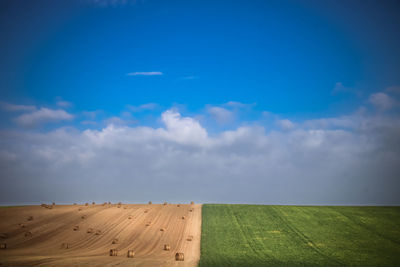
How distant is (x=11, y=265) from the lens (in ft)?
68.3

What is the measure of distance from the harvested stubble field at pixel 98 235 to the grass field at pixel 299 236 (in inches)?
126

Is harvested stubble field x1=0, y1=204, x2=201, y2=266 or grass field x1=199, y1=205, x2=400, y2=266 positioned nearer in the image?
harvested stubble field x1=0, y1=204, x2=201, y2=266

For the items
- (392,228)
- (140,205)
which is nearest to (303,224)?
(392,228)

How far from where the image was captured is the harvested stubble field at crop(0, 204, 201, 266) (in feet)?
84.0

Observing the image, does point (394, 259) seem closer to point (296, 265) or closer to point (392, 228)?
point (296, 265)

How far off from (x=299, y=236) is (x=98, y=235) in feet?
80.9

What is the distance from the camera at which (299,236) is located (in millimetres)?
37250

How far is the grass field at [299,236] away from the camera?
94.3ft

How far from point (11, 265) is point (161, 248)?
14.7m

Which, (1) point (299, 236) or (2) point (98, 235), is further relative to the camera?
(1) point (299, 236)

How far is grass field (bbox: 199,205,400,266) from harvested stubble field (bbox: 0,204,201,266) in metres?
3.20

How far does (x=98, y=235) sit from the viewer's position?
1458 inches

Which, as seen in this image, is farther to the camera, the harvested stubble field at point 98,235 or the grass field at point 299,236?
the grass field at point 299,236

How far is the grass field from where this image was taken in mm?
28750
